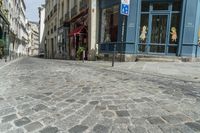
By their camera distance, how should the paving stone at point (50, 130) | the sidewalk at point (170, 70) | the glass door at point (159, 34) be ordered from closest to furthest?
the paving stone at point (50, 130)
the sidewalk at point (170, 70)
the glass door at point (159, 34)

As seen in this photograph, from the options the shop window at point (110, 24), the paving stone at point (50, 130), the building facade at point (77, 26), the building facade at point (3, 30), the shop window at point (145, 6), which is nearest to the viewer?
the paving stone at point (50, 130)

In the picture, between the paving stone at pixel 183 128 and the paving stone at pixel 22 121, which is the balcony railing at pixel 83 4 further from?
the paving stone at pixel 183 128

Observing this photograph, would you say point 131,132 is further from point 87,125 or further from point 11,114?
point 11,114

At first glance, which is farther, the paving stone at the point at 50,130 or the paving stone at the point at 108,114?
the paving stone at the point at 108,114

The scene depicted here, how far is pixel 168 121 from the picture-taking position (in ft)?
10.5

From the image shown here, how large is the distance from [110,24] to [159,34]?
372cm

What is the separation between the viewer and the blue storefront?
1233 centimetres

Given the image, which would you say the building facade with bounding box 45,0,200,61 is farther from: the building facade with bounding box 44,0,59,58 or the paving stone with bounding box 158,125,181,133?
the building facade with bounding box 44,0,59,58

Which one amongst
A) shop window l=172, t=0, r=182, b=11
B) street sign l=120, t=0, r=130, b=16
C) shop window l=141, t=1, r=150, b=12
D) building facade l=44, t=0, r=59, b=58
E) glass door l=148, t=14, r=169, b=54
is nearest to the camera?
street sign l=120, t=0, r=130, b=16

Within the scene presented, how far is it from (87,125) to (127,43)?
10533 millimetres

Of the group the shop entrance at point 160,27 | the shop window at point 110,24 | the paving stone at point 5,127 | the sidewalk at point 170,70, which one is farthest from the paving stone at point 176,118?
the shop window at point 110,24

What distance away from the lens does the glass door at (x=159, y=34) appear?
1287 cm

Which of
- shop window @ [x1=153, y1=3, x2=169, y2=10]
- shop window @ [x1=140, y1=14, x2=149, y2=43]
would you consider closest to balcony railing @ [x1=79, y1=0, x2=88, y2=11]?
shop window @ [x1=140, y1=14, x2=149, y2=43]

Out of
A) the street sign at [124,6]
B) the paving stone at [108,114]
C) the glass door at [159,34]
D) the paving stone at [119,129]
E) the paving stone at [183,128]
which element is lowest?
the paving stone at [119,129]
